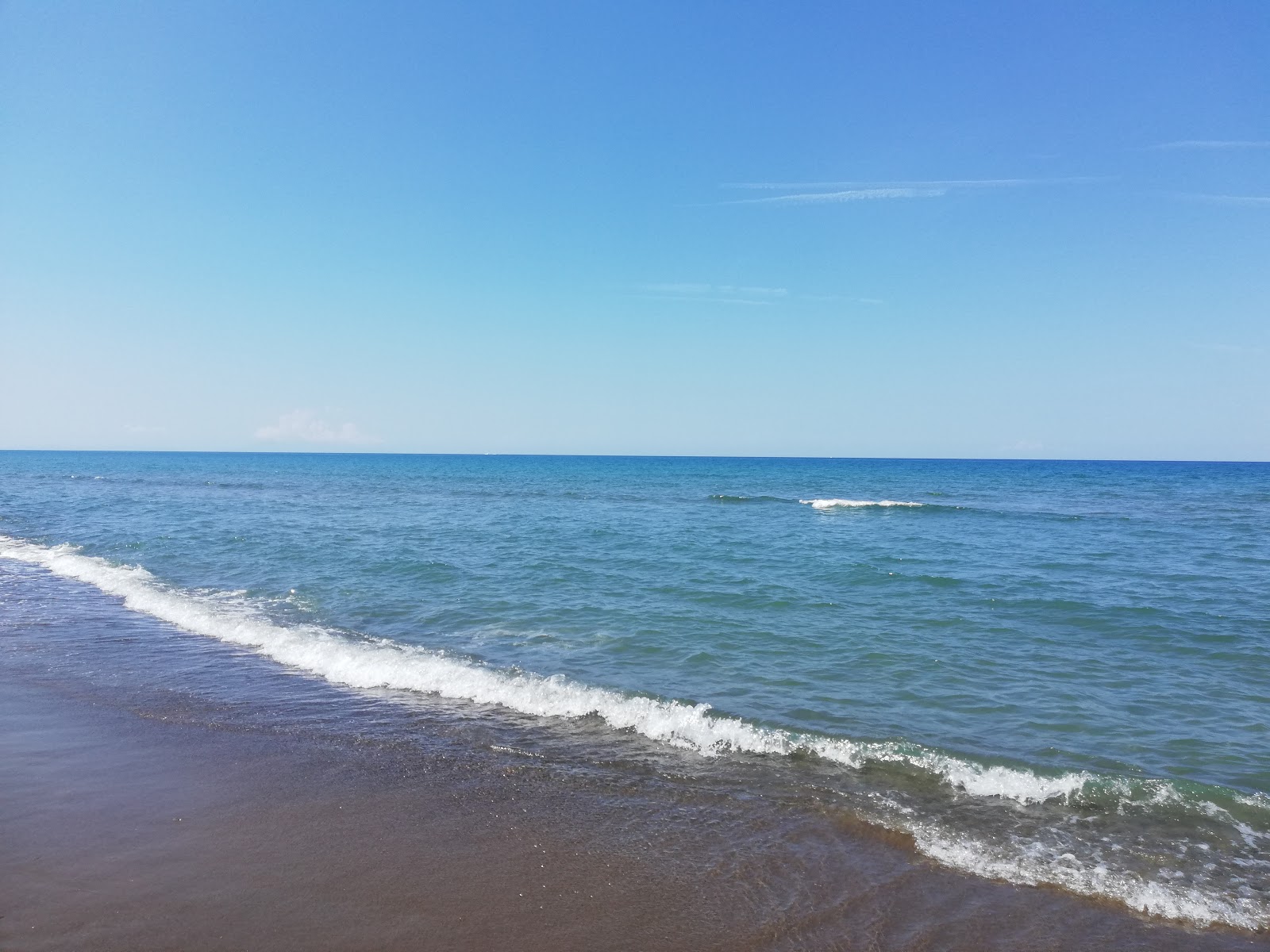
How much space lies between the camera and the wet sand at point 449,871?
5.04 metres

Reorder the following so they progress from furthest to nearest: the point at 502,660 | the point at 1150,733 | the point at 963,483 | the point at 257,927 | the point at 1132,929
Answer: the point at 963,483 → the point at 502,660 → the point at 1150,733 → the point at 1132,929 → the point at 257,927

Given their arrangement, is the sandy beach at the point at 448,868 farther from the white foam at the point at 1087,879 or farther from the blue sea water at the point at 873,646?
the blue sea water at the point at 873,646

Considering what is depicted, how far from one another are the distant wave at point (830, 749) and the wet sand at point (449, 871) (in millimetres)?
356

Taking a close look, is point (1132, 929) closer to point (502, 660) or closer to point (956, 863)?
point (956, 863)

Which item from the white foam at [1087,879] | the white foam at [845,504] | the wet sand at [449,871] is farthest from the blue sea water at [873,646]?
the white foam at [845,504]

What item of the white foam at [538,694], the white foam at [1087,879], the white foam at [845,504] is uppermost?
the white foam at [845,504]

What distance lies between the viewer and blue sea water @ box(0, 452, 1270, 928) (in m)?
7.19

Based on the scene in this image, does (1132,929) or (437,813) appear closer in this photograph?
(1132,929)

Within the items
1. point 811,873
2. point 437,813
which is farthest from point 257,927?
point 811,873

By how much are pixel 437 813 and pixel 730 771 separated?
127 inches

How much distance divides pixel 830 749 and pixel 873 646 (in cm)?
489

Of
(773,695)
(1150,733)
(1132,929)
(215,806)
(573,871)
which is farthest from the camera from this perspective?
(773,695)

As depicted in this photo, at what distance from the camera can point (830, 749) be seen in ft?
27.9

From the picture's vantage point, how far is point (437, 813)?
22.1 ft
